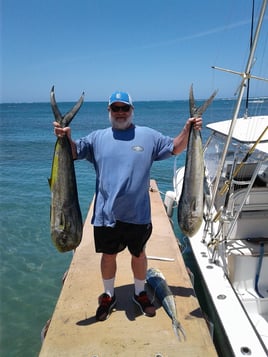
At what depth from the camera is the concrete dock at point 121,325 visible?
2.71m

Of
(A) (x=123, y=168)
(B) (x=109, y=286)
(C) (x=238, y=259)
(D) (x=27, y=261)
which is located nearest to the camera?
(A) (x=123, y=168)

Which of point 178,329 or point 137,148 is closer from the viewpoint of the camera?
point 137,148

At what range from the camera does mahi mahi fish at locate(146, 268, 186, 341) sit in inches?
116

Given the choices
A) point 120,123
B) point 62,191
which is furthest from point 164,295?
point 120,123

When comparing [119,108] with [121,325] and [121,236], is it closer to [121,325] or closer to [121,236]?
[121,236]

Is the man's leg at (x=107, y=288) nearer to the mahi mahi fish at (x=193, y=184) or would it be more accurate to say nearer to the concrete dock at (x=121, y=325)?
the concrete dock at (x=121, y=325)

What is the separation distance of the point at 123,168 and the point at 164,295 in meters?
1.40

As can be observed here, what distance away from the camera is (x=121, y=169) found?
2.79 metres

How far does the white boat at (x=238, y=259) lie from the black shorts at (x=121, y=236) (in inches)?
48.6

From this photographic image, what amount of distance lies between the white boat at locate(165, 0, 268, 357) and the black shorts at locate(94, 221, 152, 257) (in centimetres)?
124

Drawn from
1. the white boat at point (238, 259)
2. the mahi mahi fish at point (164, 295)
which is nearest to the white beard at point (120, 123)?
the white boat at point (238, 259)

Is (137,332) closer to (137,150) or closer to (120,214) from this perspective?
(120,214)

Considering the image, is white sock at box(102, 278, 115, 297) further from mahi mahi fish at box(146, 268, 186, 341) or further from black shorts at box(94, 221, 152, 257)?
mahi mahi fish at box(146, 268, 186, 341)

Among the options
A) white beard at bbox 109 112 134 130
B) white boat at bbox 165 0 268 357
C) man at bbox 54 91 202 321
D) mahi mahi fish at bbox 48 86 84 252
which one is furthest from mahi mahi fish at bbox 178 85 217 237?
white boat at bbox 165 0 268 357
